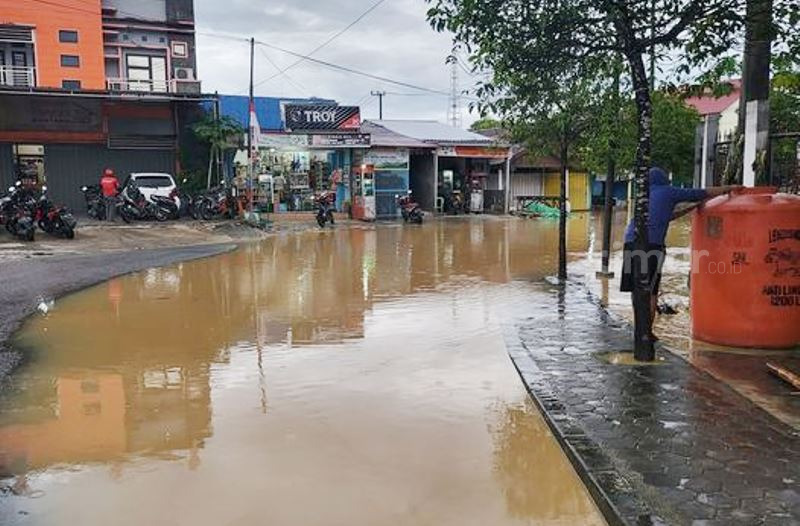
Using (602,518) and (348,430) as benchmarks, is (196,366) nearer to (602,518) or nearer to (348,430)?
(348,430)

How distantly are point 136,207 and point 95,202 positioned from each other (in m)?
1.63

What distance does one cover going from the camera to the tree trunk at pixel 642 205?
20.7 ft

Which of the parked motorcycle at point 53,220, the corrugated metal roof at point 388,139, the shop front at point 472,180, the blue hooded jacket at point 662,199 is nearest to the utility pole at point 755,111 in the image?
the blue hooded jacket at point 662,199

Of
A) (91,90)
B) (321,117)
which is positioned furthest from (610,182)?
(91,90)

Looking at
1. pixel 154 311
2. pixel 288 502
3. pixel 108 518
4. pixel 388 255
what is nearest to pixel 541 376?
pixel 288 502

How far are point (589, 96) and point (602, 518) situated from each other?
8.49 metres

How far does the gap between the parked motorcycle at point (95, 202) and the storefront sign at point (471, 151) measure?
1319 centimetres

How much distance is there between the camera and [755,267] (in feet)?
22.0

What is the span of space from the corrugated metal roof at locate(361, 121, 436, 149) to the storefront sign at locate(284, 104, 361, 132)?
1202 mm

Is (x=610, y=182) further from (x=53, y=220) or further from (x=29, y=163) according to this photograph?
(x=29, y=163)

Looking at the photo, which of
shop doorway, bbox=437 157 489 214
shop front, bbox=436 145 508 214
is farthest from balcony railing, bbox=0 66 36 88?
shop doorway, bbox=437 157 489 214

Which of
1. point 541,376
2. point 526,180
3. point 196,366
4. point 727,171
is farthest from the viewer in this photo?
point 526,180

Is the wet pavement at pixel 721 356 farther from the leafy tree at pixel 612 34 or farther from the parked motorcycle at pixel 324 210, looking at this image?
the parked motorcycle at pixel 324 210

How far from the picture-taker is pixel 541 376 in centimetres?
618
